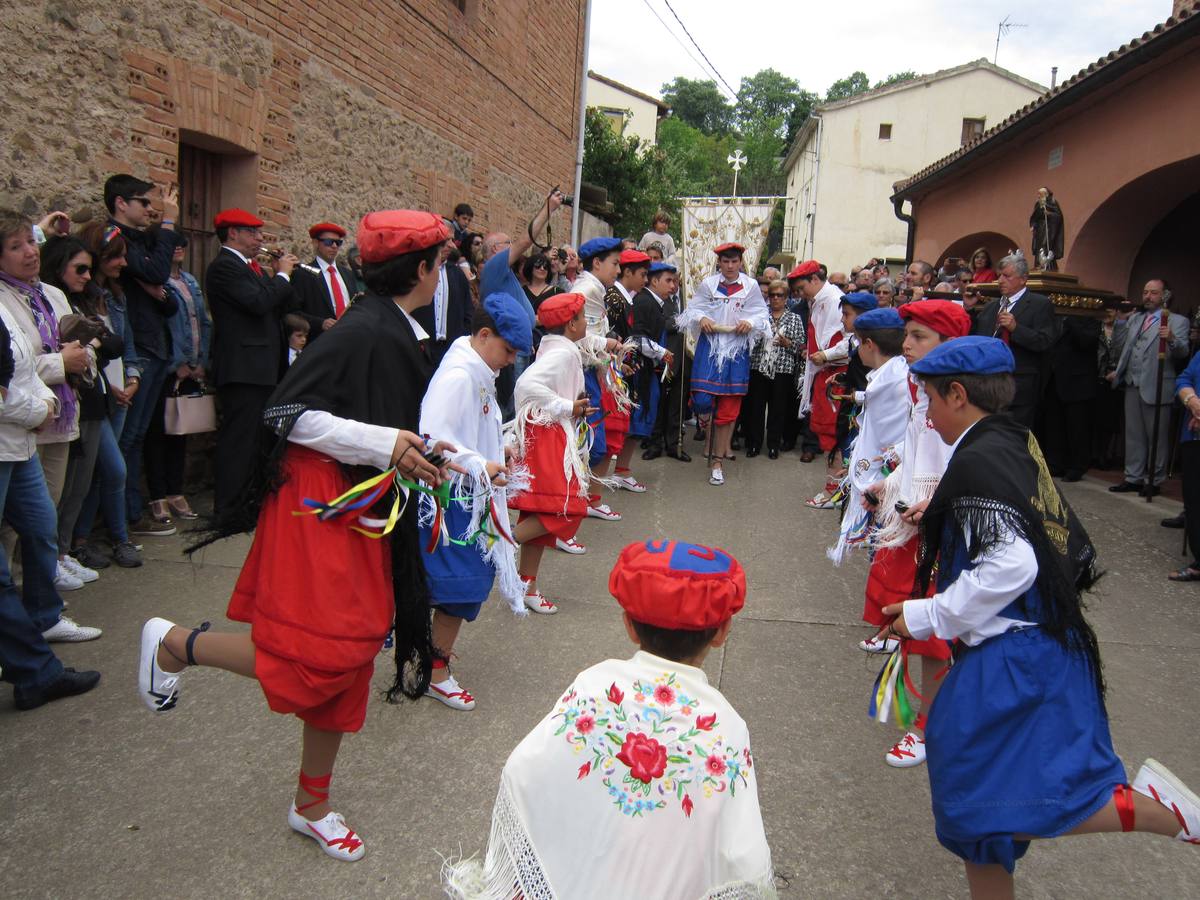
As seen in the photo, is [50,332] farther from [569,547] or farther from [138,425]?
[569,547]

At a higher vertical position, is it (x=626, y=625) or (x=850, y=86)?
(x=850, y=86)

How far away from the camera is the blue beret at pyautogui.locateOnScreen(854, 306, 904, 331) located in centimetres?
462

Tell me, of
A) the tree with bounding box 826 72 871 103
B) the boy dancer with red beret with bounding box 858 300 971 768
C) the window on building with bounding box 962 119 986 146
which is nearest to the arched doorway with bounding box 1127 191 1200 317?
the boy dancer with red beret with bounding box 858 300 971 768

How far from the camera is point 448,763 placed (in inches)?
129

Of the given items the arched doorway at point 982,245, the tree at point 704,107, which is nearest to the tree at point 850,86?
the tree at point 704,107

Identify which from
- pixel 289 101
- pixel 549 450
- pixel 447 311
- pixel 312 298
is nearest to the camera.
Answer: pixel 549 450

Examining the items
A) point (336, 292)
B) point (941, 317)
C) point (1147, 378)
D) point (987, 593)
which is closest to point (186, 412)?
point (336, 292)

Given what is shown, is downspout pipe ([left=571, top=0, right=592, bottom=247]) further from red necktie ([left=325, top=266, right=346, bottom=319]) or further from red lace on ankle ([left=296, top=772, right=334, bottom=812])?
red lace on ankle ([left=296, top=772, right=334, bottom=812])

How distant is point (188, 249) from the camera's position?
6453mm

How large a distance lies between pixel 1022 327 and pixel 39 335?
7439mm

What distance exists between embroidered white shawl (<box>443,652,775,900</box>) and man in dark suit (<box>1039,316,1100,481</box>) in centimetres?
865

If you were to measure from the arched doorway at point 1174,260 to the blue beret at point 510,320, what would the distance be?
35.7ft

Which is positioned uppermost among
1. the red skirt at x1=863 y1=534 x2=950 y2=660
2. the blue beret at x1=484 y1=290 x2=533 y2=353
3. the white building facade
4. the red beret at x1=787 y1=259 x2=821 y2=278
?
the white building facade

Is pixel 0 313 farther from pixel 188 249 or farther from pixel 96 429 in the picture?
pixel 188 249
